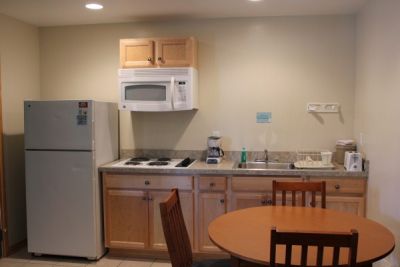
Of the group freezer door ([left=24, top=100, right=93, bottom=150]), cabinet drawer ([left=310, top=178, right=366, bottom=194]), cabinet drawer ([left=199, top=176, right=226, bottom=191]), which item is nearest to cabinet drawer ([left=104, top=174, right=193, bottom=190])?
cabinet drawer ([left=199, top=176, right=226, bottom=191])

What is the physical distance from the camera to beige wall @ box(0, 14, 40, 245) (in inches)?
138

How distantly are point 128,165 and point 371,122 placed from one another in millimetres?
2222

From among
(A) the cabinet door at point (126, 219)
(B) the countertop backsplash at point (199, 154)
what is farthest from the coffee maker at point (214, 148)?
(A) the cabinet door at point (126, 219)

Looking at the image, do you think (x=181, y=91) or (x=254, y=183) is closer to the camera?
(x=254, y=183)

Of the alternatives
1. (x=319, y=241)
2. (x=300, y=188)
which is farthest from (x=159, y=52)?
(x=319, y=241)

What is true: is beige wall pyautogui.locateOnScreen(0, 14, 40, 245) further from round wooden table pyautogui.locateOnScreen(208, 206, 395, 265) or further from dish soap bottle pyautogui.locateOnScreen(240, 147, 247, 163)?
round wooden table pyautogui.locateOnScreen(208, 206, 395, 265)

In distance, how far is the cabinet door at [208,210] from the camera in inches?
128

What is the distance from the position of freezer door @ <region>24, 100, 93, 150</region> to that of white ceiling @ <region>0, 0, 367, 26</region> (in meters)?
0.88

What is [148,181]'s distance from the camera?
3324mm

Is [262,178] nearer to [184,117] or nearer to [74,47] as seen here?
[184,117]

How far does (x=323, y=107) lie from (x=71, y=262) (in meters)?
2.88

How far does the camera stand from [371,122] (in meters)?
2.99

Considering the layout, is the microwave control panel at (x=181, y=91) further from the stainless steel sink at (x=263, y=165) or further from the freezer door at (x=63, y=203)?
the freezer door at (x=63, y=203)

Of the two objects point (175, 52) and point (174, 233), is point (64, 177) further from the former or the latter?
point (174, 233)
